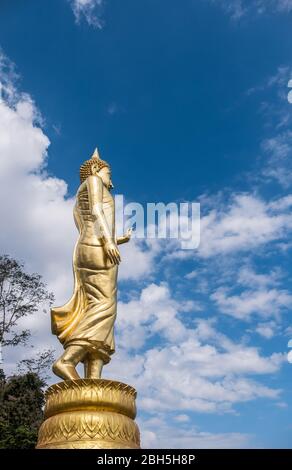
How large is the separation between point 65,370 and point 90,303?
1.18 m

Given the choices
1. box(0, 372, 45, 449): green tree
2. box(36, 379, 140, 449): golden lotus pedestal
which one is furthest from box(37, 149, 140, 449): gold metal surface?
box(0, 372, 45, 449): green tree

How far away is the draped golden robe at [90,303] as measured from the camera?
8.52m

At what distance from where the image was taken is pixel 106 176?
10.5 meters

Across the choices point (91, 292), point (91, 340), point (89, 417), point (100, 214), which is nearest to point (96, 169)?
point (100, 214)

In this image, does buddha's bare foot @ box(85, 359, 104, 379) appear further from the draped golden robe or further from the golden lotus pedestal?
the golden lotus pedestal

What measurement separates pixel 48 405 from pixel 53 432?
0.49 metres

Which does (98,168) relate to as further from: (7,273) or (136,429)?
(7,273)

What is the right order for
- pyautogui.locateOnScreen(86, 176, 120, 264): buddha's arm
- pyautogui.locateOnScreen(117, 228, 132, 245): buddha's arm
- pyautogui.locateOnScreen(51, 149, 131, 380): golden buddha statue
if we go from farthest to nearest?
1. pyautogui.locateOnScreen(117, 228, 132, 245): buddha's arm
2. pyautogui.locateOnScreen(86, 176, 120, 264): buddha's arm
3. pyautogui.locateOnScreen(51, 149, 131, 380): golden buddha statue

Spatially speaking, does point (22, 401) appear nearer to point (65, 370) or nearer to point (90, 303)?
point (90, 303)

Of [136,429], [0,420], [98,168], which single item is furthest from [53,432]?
[0,420]

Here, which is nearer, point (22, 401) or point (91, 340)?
point (91, 340)

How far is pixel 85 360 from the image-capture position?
866 centimetres

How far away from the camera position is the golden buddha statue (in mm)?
8453
